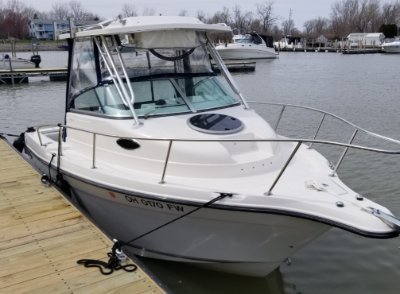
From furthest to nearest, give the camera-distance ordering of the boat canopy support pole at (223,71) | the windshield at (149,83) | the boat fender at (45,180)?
1. the boat fender at (45,180)
2. the boat canopy support pole at (223,71)
3. the windshield at (149,83)

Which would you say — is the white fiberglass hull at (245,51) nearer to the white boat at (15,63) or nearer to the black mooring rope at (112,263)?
the white boat at (15,63)

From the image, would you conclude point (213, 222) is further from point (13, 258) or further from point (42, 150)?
point (42, 150)

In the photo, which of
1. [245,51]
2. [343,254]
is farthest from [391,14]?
[343,254]

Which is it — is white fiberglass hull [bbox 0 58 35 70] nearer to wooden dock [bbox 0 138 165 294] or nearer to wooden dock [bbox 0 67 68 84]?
wooden dock [bbox 0 67 68 84]

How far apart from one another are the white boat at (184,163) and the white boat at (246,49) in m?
39.3

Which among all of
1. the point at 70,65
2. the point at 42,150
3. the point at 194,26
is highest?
the point at 194,26

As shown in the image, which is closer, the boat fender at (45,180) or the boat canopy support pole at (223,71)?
the boat canopy support pole at (223,71)

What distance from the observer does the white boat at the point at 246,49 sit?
45.4 metres

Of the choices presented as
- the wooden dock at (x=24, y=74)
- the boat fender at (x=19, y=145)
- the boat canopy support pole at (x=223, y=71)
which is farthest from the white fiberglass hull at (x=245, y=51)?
the boat canopy support pole at (x=223, y=71)

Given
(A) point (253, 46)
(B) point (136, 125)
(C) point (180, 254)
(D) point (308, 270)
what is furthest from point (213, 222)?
(A) point (253, 46)

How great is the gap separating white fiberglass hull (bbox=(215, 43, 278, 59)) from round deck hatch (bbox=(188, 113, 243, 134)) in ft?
131

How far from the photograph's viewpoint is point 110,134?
17.0 ft

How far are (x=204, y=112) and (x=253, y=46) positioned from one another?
1712 inches

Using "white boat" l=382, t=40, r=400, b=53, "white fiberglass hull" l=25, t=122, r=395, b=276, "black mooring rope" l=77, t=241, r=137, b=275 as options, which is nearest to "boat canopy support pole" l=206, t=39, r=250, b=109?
"white fiberglass hull" l=25, t=122, r=395, b=276
